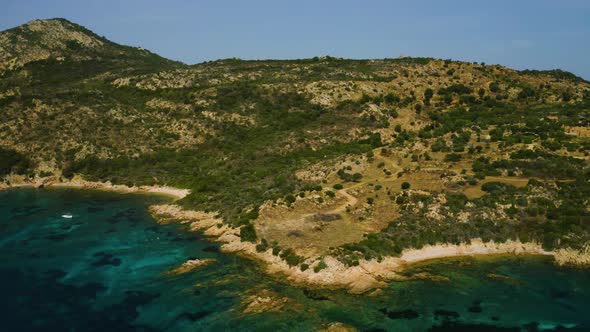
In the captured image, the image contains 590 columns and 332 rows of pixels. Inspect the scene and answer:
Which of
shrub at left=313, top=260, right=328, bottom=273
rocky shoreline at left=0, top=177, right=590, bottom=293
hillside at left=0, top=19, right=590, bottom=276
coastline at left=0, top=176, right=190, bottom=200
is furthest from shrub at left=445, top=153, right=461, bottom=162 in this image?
coastline at left=0, top=176, right=190, bottom=200

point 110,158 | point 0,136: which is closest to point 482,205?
point 110,158

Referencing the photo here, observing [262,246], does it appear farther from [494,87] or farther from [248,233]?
[494,87]

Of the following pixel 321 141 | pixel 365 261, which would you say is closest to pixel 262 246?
pixel 365 261

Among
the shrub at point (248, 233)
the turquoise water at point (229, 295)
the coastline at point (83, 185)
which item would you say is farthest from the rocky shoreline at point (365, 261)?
the coastline at point (83, 185)

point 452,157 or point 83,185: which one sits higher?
point 452,157

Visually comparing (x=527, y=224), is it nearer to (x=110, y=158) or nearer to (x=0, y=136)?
(x=110, y=158)

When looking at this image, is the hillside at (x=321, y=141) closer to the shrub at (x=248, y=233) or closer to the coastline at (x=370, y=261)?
the shrub at (x=248, y=233)

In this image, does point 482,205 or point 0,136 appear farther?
point 0,136
